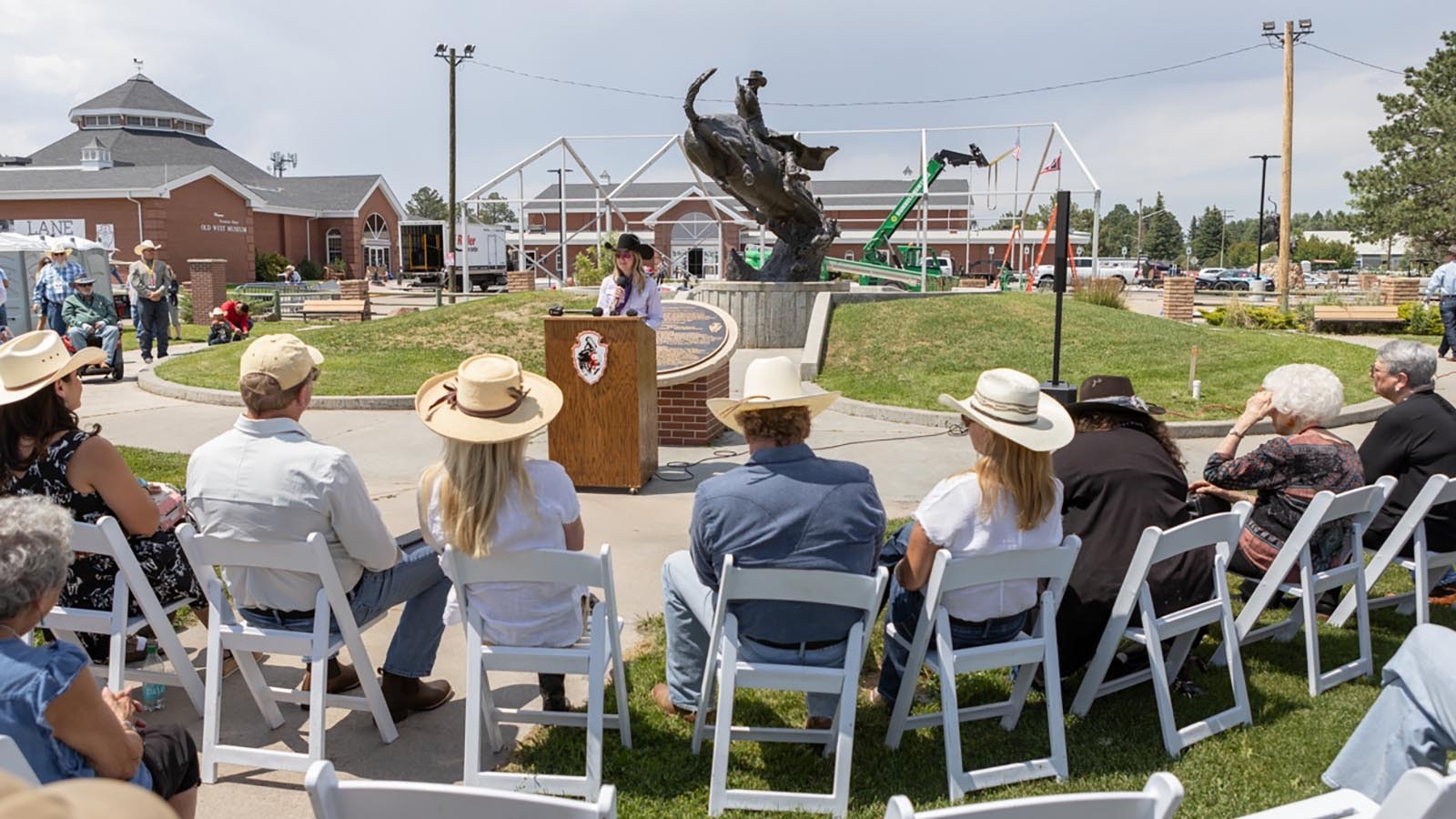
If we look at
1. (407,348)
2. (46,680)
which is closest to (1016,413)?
(46,680)

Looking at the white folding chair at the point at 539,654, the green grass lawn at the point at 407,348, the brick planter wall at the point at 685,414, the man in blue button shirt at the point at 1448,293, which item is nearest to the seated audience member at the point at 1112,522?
the white folding chair at the point at 539,654

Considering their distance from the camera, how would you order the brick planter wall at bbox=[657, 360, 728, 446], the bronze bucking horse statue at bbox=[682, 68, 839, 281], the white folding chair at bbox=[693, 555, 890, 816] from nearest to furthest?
the white folding chair at bbox=[693, 555, 890, 816] < the brick planter wall at bbox=[657, 360, 728, 446] < the bronze bucking horse statue at bbox=[682, 68, 839, 281]

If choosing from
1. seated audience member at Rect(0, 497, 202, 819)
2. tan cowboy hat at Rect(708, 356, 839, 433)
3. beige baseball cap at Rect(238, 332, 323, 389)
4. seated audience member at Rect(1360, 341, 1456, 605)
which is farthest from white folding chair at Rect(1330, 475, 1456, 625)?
seated audience member at Rect(0, 497, 202, 819)

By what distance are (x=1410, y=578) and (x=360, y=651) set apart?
518 centimetres

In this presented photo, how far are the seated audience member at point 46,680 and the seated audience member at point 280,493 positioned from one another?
1030 mm

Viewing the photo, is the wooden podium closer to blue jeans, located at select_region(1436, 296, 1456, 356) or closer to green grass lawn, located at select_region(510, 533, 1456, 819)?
green grass lawn, located at select_region(510, 533, 1456, 819)

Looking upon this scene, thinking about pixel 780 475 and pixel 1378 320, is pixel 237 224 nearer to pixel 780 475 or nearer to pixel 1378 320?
pixel 1378 320

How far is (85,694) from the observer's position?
2271 mm

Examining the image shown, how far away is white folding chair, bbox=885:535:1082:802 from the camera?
3.25 meters

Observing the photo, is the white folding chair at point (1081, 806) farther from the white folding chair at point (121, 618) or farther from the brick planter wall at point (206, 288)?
the brick planter wall at point (206, 288)

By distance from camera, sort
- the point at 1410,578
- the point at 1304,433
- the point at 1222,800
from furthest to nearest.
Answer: the point at 1410,578 < the point at 1304,433 < the point at 1222,800

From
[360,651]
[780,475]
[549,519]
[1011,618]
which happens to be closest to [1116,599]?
[1011,618]

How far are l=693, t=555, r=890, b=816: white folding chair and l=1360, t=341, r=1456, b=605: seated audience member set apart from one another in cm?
302

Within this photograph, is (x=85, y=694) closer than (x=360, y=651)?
Yes
